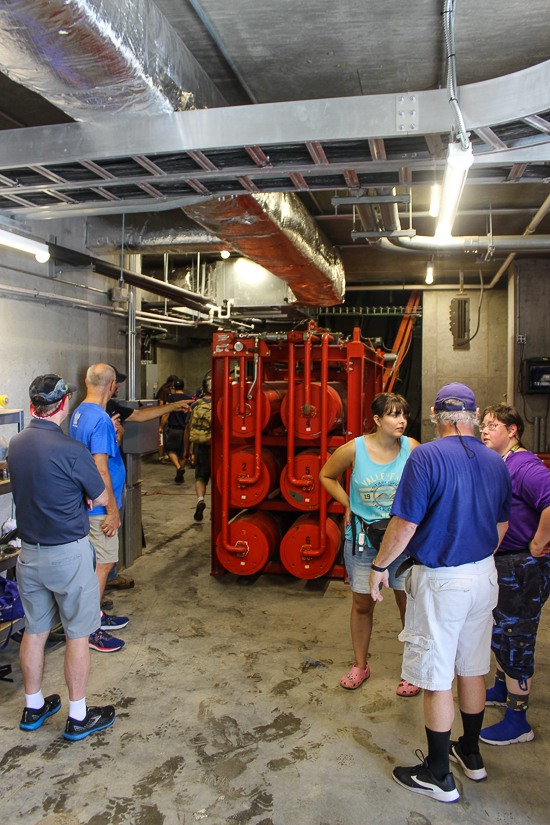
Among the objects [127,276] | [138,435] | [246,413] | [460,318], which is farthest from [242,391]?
[460,318]

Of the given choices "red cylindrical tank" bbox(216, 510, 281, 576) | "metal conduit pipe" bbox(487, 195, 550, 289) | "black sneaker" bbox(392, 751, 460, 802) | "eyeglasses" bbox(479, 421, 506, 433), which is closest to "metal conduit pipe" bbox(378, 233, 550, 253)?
"metal conduit pipe" bbox(487, 195, 550, 289)

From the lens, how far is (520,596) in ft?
8.00

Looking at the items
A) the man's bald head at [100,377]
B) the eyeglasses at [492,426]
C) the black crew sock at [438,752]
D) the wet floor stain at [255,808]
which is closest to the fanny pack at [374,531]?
the eyeglasses at [492,426]

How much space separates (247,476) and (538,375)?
4.42 m

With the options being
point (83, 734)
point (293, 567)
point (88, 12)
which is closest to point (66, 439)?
point (83, 734)

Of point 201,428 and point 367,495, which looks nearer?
point 367,495

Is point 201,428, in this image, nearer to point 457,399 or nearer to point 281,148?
point 281,148

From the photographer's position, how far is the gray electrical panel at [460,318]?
28.3 ft

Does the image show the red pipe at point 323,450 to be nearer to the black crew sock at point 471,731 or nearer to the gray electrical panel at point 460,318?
the black crew sock at point 471,731

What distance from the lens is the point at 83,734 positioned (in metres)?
2.47

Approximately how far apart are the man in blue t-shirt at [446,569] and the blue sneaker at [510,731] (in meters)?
0.46

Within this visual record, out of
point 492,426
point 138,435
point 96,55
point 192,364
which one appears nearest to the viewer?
point 96,55

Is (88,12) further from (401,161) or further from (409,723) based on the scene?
(409,723)

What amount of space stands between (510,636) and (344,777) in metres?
0.95
